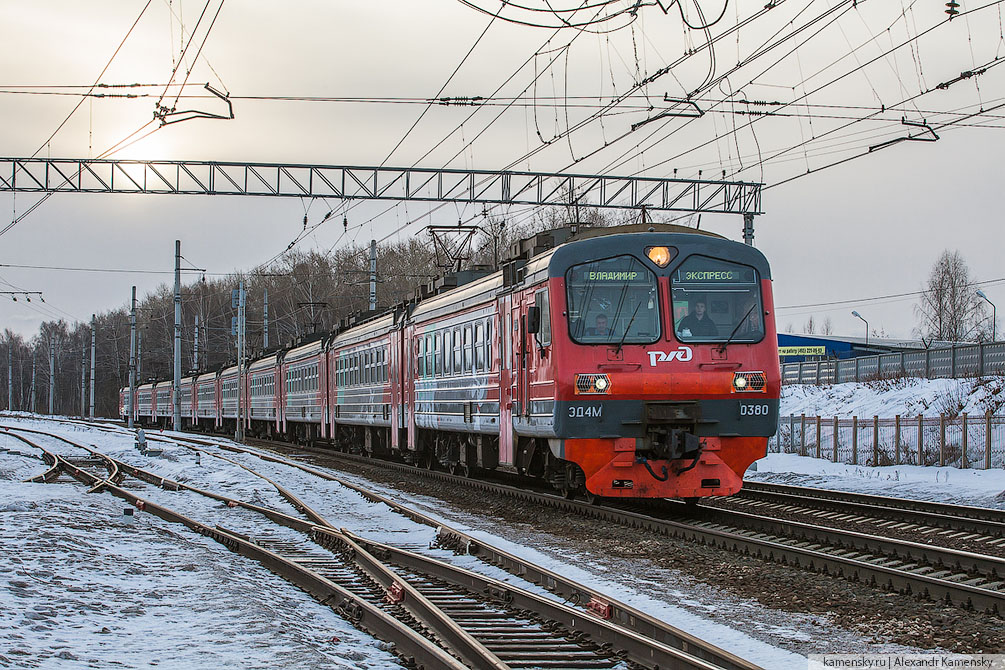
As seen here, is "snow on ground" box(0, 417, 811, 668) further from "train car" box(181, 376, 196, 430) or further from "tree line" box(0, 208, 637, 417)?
"train car" box(181, 376, 196, 430)

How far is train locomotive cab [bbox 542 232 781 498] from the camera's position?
1366 centimetres

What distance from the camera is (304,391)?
125ft

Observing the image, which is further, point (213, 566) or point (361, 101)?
point (361, 101)

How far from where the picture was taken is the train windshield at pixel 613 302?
545 inches

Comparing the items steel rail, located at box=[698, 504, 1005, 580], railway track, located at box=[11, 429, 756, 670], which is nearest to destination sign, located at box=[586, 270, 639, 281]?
steel rail, located at box=[698, 504, 1005, 580]

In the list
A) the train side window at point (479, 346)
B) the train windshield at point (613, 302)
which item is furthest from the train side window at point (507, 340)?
the train windshield at point (613, 302)

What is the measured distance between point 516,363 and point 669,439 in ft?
9.52

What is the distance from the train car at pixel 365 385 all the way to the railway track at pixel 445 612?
12.2 m

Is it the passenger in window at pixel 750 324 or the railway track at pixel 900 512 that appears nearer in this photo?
the railway track at pixel 900 512

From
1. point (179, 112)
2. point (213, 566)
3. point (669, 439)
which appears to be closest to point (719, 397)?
point (669, 439)

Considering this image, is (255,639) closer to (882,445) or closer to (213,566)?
(213,566)

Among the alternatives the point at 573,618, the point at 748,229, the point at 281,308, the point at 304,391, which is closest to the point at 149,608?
the point at 573,618

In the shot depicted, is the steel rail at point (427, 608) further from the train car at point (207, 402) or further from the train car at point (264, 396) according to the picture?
the train car at point (207, 402)

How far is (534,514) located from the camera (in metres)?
15.5
